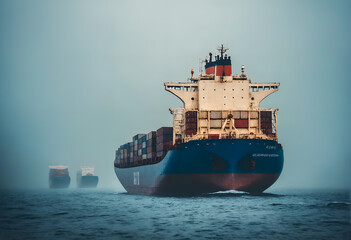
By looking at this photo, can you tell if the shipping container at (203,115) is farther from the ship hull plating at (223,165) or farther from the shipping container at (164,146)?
the ship hull plating at (223,165)

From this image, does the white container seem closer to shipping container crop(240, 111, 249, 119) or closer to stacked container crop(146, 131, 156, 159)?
shipping container crop(240, 111, 249, 119)

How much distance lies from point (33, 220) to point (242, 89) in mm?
29002

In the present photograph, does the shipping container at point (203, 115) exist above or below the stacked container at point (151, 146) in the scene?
above

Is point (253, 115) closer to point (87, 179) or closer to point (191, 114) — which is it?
point (191, 114)

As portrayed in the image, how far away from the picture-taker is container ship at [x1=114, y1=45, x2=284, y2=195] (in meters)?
40.8

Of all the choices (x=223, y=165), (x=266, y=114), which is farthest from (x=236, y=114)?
(x=223, y=165)

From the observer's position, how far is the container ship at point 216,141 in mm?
40781

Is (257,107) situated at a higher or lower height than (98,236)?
higher

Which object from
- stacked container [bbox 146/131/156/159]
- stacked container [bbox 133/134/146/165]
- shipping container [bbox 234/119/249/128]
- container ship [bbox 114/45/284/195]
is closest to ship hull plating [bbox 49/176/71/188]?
stacked container [bbox 133/134/146/165]

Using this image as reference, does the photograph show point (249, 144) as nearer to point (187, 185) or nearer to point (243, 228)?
point (187, 185)

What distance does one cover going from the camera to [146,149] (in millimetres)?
56750

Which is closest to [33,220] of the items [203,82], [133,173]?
[203,82]

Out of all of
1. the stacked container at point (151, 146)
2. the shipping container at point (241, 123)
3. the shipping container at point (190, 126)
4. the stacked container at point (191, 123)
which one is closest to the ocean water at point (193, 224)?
the stacked container at point (191, 123)

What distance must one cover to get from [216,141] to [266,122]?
815cm
